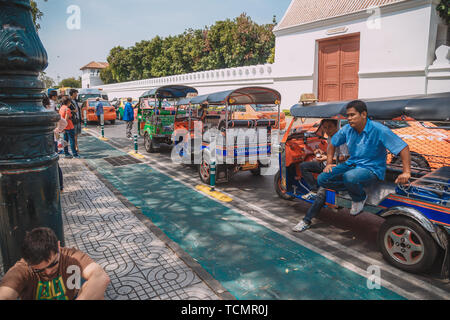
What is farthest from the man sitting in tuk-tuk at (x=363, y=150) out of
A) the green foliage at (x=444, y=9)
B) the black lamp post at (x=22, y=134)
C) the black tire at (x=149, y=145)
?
the green foliage at (x=444, y=9)

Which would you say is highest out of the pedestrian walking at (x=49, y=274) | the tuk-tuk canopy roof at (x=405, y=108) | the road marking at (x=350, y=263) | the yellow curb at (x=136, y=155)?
the tuk-tuk canopy roof at (x=405, y=108)

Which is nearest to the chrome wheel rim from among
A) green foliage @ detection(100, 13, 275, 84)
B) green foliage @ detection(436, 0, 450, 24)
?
green foliage @ detection(436, 0, 450, 24)

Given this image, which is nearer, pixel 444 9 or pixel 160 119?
pixel 160 119

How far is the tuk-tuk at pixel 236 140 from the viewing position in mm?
7664

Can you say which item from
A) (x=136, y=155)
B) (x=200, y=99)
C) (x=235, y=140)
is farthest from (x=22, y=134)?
(x=136, y=155)

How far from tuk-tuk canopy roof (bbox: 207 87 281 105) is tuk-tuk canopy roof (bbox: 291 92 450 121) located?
2615 mm

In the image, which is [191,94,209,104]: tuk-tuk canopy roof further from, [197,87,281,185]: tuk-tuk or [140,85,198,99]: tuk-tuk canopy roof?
[140,85,198,99]: tuk-tuk canopy roof

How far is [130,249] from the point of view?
4.60 meters

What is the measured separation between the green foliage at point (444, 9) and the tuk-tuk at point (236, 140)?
10.1m

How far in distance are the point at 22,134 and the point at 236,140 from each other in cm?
539

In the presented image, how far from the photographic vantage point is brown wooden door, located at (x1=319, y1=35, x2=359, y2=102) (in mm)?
17062

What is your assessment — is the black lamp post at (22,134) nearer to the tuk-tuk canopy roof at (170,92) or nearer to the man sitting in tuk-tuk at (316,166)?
the man sitting in tuk-tuk at (316,166)

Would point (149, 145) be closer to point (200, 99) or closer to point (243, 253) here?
point (200, 99)

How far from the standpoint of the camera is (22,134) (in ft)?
8.71
